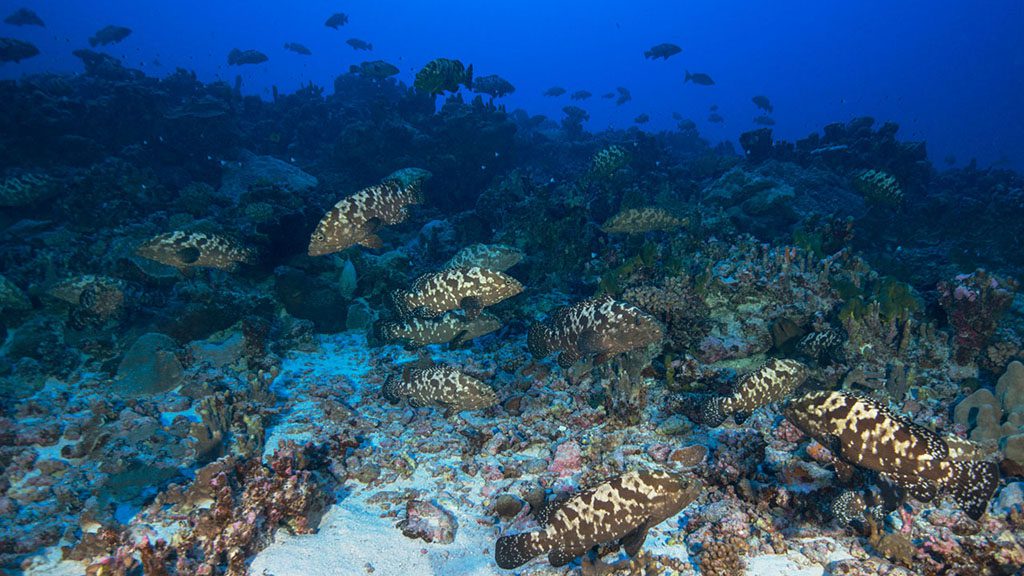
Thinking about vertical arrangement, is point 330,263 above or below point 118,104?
below

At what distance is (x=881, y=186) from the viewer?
13.2 m

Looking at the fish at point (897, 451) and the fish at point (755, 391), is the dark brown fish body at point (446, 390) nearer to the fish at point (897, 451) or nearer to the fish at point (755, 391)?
the fish at point (755, 391)

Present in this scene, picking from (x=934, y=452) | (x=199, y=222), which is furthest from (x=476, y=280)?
(x=199, y=222)

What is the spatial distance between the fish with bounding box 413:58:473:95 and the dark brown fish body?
903 cm

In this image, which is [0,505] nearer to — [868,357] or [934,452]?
[934,452]

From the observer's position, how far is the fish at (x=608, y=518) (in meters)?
3.82

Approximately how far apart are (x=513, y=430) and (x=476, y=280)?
224cm

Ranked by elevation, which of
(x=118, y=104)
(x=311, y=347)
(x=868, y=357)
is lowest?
(x=311, y=347)

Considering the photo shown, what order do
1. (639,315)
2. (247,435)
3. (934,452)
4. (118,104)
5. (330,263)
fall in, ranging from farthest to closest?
1. (118,104)
2. (330,263)
3. (247,435)
4. (639,315)
5. (934,452)

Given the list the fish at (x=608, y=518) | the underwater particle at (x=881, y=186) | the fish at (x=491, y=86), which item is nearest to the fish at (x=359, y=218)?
the fish at (x=608, y=518)

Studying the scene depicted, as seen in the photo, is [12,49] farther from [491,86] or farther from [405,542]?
[405,542]

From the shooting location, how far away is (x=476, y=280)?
706cm

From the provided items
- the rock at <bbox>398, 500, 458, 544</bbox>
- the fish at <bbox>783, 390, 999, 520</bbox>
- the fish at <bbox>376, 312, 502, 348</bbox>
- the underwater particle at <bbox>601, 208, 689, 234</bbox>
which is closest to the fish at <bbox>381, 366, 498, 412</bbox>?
the fish at <bbox>376, 312, 502, 348</bbox>

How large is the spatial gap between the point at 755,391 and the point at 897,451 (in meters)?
1.50
